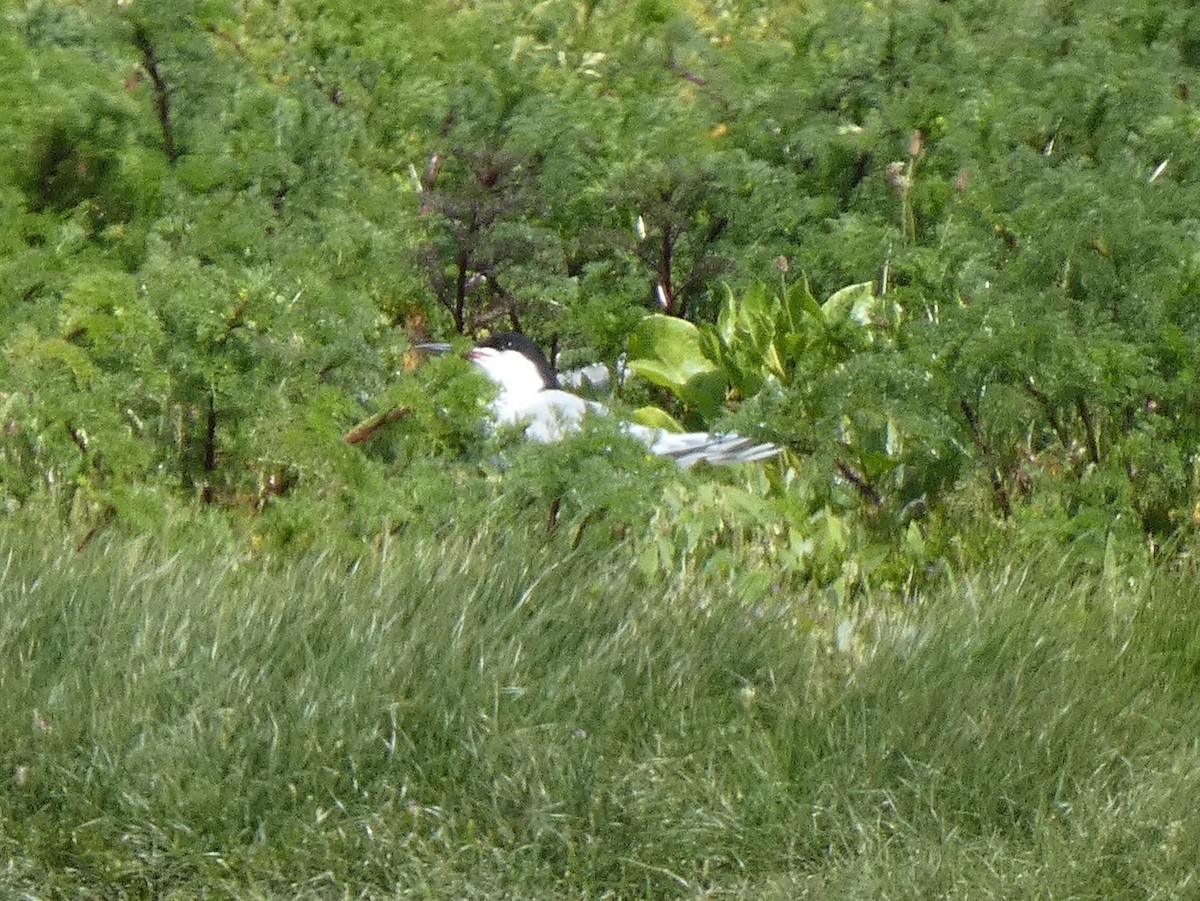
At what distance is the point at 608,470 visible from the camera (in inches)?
170

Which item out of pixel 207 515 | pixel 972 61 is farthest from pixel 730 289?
pixel 207 515

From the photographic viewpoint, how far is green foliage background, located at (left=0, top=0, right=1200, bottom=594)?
4504mm

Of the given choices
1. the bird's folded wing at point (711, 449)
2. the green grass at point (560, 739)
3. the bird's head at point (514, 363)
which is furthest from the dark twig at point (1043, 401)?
the bird's head at point (514, 363)

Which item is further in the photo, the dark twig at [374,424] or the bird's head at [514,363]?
the bird's head at [514,363]

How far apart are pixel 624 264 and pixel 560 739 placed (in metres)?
2.75

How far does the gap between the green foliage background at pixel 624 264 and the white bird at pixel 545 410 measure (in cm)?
10

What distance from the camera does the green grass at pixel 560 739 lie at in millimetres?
3340

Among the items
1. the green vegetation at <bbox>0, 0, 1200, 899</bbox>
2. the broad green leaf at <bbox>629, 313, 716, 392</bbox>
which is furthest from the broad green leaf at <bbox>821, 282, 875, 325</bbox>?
the broad green leaf at <bbox>629, 313, 716, 392</bbox>

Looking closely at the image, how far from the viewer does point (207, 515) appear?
448 centimetres

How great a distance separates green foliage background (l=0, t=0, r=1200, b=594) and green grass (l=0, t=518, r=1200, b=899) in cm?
42

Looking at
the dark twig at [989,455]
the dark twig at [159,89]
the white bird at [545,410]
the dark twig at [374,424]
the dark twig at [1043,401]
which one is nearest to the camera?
the dark twig at [1043,401]

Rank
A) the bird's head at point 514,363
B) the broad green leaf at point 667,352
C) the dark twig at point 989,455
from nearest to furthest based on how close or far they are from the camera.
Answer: the dark twig at point 989,455
the bird's head at point 514,363
the broad green leaf at point 667,352

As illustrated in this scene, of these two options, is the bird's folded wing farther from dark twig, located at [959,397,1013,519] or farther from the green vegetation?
dark twig, located at [959,397,1013,519]

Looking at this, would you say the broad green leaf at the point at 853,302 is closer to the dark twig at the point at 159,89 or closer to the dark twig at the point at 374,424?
the dark twig at the point at 374,424
